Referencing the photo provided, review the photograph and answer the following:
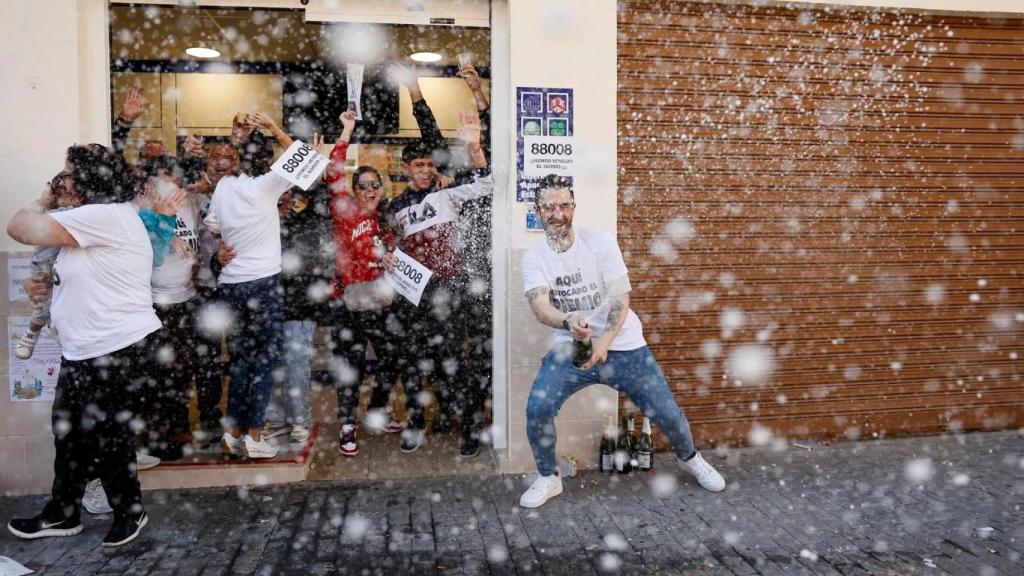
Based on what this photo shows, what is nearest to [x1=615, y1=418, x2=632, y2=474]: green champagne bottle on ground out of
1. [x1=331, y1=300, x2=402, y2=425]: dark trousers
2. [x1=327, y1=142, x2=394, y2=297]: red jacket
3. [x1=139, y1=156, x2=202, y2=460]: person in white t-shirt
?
[x1=331, y1=300, x2=402, y2=425]: dark trousers

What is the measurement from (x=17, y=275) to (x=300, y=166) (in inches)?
78.5

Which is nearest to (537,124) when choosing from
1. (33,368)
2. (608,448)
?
(608,448)

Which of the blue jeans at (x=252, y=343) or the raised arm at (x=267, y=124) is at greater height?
the raised arm at (x=267, y=124)

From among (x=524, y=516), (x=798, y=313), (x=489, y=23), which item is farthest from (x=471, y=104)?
(x=524, y=516)

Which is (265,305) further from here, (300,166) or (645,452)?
(645,452)

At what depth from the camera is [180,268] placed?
550cm

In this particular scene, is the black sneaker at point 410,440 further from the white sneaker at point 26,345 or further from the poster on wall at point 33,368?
the white sneaker at point 26,345

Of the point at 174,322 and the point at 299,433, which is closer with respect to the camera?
the point at 174,322

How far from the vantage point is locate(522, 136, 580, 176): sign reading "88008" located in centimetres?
558

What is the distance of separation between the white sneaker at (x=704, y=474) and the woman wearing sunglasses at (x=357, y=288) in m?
2.36

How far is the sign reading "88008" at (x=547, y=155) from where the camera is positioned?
5.58m

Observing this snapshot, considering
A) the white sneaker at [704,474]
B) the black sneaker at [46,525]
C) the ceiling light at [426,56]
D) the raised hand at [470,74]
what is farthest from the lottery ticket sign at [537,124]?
the black sneaker at [46,525]

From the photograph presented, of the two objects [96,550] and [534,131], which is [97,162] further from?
[534,131]

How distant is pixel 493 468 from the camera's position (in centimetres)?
580
